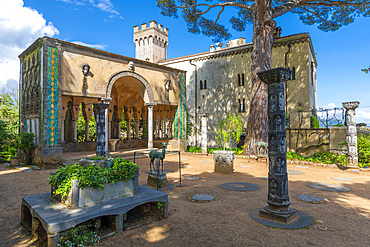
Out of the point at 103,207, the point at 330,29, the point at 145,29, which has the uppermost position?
the point at 145,29

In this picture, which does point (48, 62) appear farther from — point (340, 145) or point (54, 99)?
point (340, 145)

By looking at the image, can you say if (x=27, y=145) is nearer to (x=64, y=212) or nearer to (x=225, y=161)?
(x=64, y=212)

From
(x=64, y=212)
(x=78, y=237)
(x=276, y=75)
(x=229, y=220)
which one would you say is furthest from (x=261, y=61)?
(x=78, y=237)

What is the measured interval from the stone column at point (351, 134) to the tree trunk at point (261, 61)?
4.09 metres

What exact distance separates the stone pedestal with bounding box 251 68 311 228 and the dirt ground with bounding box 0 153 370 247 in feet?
1.44

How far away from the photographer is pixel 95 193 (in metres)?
4.31

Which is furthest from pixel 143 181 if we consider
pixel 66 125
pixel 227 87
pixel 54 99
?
pixel 227 87

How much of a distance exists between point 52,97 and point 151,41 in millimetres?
25741

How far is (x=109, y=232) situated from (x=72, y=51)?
10.8 m

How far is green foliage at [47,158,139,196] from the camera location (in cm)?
417

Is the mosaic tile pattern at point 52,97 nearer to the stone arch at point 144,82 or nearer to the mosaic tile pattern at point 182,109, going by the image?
the stone arch at point 144,82

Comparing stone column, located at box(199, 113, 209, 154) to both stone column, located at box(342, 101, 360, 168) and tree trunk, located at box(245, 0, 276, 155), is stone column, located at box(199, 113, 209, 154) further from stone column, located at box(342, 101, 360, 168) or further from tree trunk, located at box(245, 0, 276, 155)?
stone column, located at box(342, 101, 360, 168)

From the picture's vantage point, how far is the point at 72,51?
39.0ft

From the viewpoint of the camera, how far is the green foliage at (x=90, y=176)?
4.17 metres
